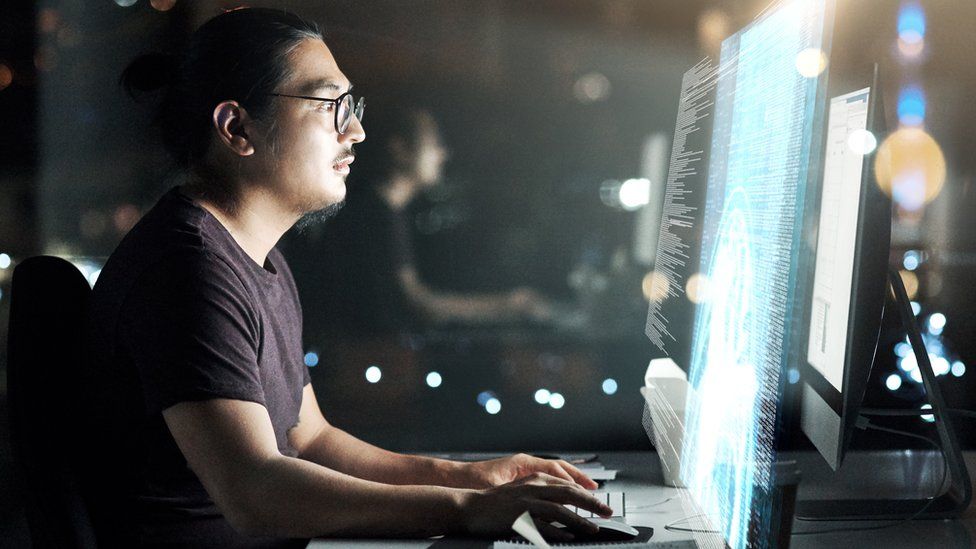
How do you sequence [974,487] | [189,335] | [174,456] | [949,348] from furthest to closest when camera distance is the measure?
[949,348]
[974,487]
[174,456]
[189,335]

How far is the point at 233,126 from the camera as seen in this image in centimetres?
131

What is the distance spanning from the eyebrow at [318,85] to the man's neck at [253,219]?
0.17m

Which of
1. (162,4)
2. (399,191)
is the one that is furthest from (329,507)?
(162,4)

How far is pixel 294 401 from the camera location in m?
1.40

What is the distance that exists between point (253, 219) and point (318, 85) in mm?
234

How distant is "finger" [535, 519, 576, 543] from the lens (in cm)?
99

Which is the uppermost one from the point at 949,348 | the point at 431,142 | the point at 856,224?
the point at 431,142

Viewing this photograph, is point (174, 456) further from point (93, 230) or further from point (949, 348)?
point (949, 348)

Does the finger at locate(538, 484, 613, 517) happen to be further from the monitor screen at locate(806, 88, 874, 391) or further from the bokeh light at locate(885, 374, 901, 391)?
the bokeh light at locate(885, 374, 901, 391)

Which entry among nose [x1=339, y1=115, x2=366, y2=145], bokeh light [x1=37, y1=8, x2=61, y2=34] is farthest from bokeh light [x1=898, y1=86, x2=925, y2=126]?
Result: bokeh light [x1=37, y1=8, x2=61, y2=34]

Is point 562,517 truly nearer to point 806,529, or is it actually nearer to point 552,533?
point 552,533

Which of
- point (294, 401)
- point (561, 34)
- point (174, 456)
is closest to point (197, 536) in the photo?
point (174, 456)

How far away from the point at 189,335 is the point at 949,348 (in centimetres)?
140

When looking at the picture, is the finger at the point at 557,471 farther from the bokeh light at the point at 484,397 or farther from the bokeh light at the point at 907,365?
the bokeh light at the point at 907,365
